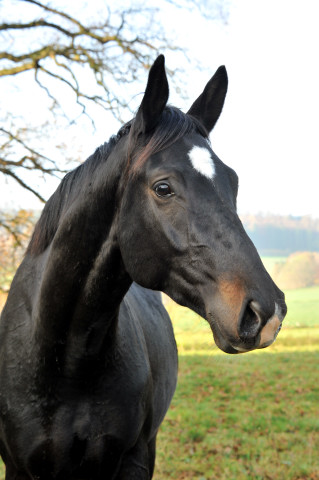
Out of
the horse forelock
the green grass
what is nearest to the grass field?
Result: the green grass

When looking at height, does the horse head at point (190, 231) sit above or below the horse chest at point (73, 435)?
above

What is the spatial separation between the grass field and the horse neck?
1.43 ft

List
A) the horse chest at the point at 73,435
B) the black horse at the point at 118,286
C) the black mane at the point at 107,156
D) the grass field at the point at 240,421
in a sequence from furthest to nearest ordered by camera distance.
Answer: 1. the grass field at the point at 240,421
2. the horse chest at the point at 73,435
3. the black mane at the point at 107,156
4. the black horse at the point at 118,286

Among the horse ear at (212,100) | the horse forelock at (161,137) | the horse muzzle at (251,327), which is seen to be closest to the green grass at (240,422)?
the horse muzzle at (251,327)

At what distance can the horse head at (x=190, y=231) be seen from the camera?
1.59 meters

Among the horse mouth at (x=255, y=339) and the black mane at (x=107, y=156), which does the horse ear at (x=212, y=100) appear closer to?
the black mane at (x=107, y=156)

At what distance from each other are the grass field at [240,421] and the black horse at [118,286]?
41 cm

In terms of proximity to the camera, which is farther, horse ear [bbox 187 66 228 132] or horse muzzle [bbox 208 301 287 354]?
horse ear [bbox 187 66 228 132]

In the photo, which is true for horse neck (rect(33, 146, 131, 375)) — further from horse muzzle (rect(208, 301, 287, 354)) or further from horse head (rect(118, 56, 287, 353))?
horse muzzle (rect(208, 301, 287, 354))

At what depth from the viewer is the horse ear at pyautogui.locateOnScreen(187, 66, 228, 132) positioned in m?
2.33

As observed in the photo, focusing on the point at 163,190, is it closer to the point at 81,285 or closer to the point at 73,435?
the point at 81,285

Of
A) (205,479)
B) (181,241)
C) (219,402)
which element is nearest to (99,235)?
(181,241)

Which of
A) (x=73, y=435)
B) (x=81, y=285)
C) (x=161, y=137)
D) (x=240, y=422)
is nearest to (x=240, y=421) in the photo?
(x=240, y=422)

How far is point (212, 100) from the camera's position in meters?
2.38
